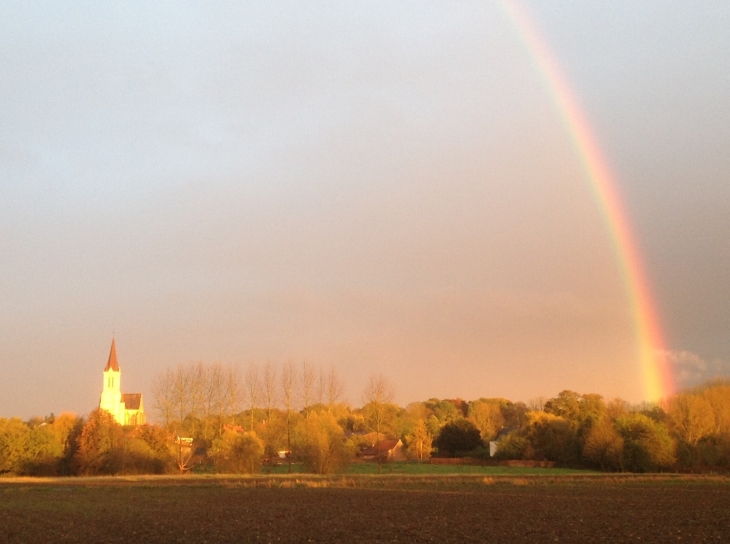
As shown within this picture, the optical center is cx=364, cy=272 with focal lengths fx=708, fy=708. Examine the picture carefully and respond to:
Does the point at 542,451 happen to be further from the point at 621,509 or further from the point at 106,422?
the point at 621,509

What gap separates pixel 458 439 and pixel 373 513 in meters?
75.2

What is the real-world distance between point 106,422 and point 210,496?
3683 centimetres

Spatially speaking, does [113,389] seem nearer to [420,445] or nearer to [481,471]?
[420,445]

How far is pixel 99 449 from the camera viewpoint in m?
73.1

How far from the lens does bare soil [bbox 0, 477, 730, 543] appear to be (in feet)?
75.6

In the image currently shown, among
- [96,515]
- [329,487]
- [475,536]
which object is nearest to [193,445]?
[329,487]

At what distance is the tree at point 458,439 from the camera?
337 feet

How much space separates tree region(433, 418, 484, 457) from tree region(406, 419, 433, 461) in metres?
1.91

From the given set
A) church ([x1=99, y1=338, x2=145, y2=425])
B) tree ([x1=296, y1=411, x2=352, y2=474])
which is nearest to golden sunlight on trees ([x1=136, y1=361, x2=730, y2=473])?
tree ([x1=296, y1=411, x2=352, y2=474])

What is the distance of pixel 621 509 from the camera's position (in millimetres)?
31406

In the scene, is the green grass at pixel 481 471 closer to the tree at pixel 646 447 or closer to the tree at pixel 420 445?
the tree at pixel 646 447

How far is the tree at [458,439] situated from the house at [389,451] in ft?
22.2

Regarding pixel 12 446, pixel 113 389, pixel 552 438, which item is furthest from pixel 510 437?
pixel 113 389

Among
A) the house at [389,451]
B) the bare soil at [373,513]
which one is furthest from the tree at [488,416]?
the bare soil at [373,513]
